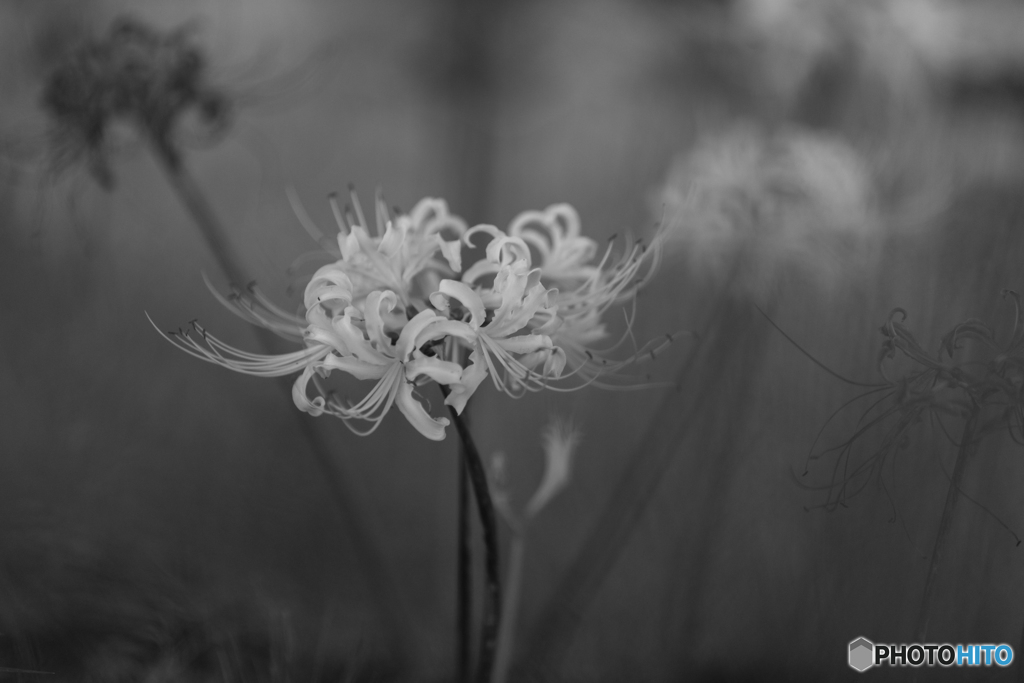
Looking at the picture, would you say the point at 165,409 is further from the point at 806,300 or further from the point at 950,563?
the point at 950,563

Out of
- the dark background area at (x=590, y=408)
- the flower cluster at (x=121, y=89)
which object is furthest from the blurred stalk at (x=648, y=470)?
the flower cluster at (x=121, y=89)

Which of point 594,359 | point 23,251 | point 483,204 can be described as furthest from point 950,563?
point 23,251

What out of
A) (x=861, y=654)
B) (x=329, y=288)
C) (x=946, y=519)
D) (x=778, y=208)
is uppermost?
(x=778, y=208)

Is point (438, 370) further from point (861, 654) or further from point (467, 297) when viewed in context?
point (861, 654)

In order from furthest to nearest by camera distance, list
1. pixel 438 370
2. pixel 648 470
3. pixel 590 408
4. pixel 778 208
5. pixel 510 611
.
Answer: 1. pixel 590 408
2. pixel 648 470
3. pixel 778 208
4. pixel 510 611
5. pixel 438 370

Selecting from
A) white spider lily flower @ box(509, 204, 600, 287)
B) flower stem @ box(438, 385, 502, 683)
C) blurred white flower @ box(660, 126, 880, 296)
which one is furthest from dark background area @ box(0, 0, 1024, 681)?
flower stem @ box(438, 385, 502, 683)
